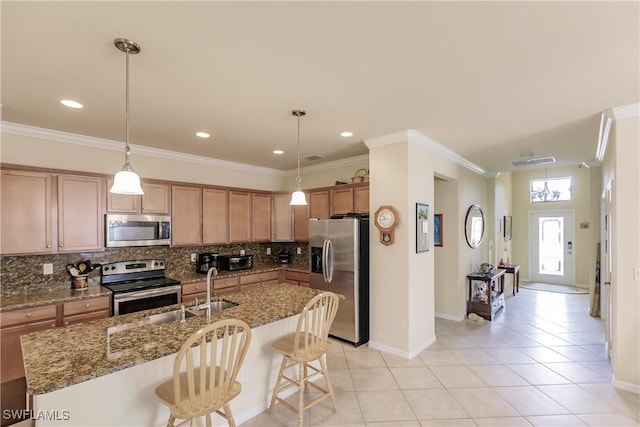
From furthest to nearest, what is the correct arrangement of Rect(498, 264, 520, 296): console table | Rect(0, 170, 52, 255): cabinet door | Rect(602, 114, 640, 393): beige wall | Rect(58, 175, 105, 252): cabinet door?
1. Rect(498, 264, 520, 296): console table
2. Rect(58, 175, 105, 252): cabinet door
3. Rect(0, 170, 52, 255): cabinet door
4. Rect(602, 114, 640, 393): beige wall

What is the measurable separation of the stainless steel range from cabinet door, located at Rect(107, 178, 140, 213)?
2.24 feet

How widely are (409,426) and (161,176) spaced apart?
4285 millimetres

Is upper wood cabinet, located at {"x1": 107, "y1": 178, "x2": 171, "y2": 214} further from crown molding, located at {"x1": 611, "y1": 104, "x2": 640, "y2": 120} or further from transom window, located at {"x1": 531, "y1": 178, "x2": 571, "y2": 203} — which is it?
transom window, located at {"x1": 531, "y1": 178, "x2": 571, "y2": 203}

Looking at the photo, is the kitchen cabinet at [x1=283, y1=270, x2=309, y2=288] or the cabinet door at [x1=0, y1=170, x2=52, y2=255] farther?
the kitchen cabinet at [x1=283, y1=270, x2=309, y2=288]

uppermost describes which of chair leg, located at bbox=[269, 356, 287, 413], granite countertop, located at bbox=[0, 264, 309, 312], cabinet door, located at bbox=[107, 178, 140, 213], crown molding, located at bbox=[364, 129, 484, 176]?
crown molding, located at bbox=[364, 129, 484, 176]

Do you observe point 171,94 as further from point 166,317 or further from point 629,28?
point 629,28

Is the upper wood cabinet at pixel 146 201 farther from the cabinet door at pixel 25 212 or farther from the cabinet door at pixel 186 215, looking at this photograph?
the cabinet door at pixel 25 212

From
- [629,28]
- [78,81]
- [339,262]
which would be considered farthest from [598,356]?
[78,81]

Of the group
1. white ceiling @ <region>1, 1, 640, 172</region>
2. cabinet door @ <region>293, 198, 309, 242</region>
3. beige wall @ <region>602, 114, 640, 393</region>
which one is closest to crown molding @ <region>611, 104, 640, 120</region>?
beige wall @ <region>602, 114, 640, 393</region>

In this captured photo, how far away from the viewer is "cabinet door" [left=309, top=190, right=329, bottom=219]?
192 inches

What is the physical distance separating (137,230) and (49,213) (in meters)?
0.87

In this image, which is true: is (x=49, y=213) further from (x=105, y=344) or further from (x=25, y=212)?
(x=105, y=344)

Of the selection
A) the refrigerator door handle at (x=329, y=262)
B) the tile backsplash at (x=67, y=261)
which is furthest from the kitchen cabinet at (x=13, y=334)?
the refrigerator door handle at (x=329, y=262)

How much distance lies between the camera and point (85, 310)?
316 cm
